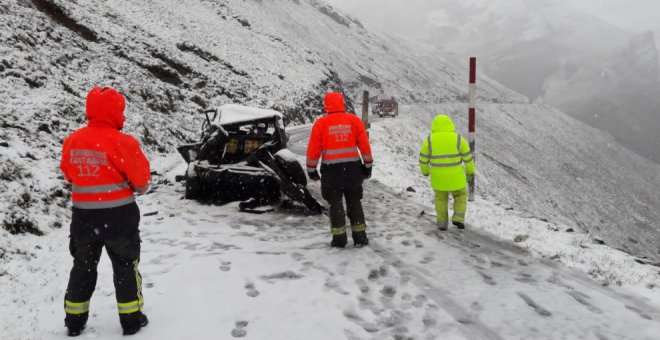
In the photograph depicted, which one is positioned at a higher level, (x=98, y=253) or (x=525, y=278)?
(x=98, y=253)

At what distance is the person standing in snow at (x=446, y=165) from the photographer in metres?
6.82

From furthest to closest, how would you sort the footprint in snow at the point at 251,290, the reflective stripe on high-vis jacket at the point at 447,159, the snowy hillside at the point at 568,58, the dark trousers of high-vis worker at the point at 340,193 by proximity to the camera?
the snowy hillside at the point at 568,58 < the reflective stripe on high-vis jacket at the point at 447,159 < the dark trousers of high-vis worker at the point at 340,193 < the footprint in snow at the point at 251,290

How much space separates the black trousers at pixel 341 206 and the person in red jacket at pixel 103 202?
9.29ft

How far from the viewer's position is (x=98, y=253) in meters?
3.50

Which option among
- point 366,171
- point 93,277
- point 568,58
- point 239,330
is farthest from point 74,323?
point 568,58

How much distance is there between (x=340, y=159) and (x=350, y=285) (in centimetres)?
188

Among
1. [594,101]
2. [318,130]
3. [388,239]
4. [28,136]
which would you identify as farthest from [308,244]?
[594,101]

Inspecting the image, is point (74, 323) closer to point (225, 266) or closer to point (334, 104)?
point (225, 266)

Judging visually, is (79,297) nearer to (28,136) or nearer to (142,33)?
(28,136)

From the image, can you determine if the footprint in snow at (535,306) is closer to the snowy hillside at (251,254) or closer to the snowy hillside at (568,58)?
the snowy hillside at (251,254)

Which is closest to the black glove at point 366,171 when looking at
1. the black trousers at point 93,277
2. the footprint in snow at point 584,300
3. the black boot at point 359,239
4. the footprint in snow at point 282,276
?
the black boot at point 359,239

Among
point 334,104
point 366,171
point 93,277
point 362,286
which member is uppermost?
point 334,104

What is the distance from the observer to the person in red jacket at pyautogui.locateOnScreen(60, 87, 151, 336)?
334cm

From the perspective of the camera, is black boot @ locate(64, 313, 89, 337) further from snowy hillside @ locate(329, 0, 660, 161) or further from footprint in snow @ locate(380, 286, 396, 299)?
snowy hillside @ locate(329, 0, 660, 161)
